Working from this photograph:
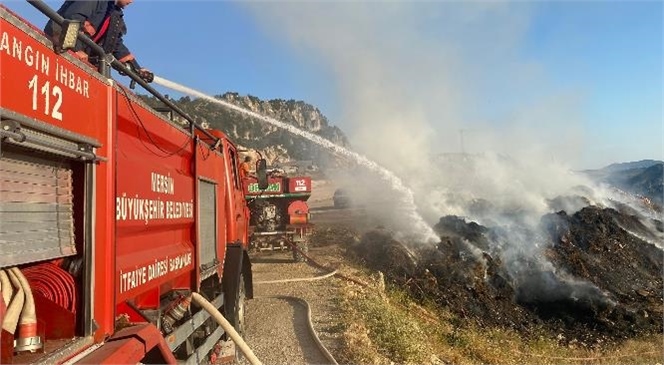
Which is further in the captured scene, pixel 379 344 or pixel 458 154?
pixel 458 154

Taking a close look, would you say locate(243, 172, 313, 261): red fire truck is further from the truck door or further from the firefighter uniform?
the firefighter uniform

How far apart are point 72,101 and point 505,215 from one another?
24.3 meters

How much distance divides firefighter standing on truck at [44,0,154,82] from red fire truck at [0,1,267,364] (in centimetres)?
115

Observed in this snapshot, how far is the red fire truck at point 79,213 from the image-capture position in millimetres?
2496

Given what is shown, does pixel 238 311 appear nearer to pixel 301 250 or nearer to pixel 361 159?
pixel 301 250

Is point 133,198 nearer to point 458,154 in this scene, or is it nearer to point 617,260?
point 617,260

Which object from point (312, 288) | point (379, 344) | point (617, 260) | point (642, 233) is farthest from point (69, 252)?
point (642, 233)

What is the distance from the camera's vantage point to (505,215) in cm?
2533

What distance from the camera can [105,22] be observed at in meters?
5.40

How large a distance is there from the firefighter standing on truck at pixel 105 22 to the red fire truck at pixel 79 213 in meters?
1.15

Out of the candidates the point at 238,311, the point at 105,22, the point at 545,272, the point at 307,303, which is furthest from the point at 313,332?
the point at 545,272

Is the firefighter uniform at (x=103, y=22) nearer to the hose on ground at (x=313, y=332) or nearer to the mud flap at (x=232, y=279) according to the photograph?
the mud flap at (x=232, y=279)

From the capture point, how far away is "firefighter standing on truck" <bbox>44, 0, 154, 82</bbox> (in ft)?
16.2

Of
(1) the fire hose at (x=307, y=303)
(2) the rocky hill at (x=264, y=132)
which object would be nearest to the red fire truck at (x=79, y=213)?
(1) the fire hose at (x=307, y=303)
